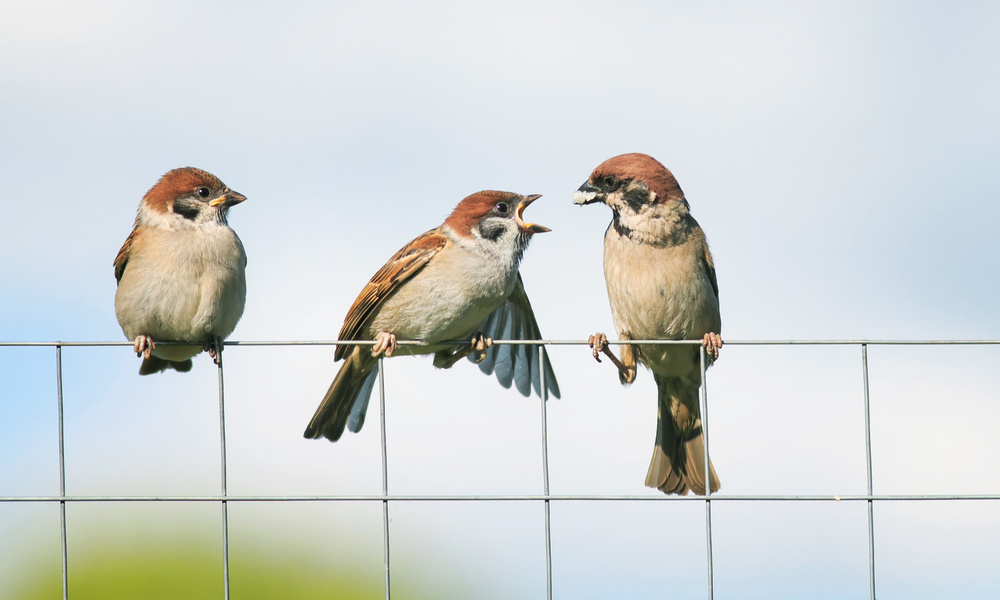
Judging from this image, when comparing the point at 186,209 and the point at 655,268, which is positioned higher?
the point at 186,209

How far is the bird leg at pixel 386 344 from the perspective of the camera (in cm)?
437

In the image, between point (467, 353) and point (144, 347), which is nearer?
point (144, 347)

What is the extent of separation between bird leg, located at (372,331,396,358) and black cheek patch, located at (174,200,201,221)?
36.4 inches

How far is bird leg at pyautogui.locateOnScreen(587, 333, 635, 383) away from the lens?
4344 mm

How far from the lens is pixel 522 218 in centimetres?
463

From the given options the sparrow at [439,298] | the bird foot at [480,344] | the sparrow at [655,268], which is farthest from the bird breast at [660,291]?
the bird foot at [480,344]

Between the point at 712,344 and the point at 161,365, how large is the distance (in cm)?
234

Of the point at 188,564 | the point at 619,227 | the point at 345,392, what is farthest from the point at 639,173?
the point at 188,564

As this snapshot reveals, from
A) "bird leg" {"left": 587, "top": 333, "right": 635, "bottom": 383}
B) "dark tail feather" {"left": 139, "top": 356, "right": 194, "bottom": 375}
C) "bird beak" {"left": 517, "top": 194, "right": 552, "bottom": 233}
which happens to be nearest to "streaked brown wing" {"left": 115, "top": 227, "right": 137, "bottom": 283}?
"dark tail feather" {"left": 139, "top": 356, "right": 194, "bottom": 375}

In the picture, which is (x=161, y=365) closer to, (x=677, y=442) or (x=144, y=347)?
(x=144, y=347)

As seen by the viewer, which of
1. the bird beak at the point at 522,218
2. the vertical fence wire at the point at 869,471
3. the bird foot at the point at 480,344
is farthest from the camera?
the bird beak at the point at 522,218

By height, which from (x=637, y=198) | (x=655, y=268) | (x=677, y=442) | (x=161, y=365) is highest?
(x=637, y=198)

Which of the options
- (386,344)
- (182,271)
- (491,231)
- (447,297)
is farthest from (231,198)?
(491,231)

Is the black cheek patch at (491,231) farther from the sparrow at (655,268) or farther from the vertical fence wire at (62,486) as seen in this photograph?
the vertical fence wire at (62,486)
